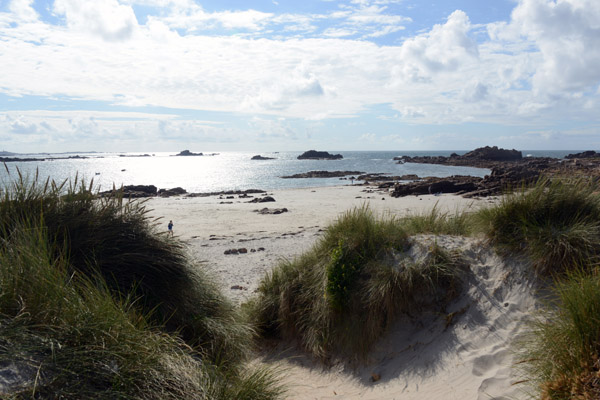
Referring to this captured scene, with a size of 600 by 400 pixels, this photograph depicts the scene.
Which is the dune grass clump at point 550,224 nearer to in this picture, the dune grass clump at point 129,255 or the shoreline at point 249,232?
the shoreline at point 249,232

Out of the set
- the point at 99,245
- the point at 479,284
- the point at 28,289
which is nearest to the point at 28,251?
the point at 28,289

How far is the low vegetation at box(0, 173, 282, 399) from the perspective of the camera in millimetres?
2771

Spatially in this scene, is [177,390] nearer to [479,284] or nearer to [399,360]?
[399,360]

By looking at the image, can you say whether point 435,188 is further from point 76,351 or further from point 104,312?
point 76,351

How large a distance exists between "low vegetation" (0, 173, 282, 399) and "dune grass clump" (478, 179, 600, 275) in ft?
13.5

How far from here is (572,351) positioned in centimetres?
347

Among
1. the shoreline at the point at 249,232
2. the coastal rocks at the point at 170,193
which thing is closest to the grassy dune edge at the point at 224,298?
the shoreline at the point at 249,232

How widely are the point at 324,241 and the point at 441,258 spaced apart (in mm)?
1961

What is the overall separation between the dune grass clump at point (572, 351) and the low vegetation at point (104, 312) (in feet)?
8.31

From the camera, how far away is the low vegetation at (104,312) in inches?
109

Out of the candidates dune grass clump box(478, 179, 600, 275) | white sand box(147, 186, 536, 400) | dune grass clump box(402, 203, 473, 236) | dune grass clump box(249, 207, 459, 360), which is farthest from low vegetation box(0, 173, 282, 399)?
dune grass clump box(478, 179, 600, 275)

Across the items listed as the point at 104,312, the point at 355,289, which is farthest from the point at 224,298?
the point at 104,312

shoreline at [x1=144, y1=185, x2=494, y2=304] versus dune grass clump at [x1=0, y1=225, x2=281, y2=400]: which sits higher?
dune grass clump at [x1=0, y1=225, x2=281, y2=400]

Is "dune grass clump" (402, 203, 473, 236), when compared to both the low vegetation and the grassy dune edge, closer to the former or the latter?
the grassy dune edge
